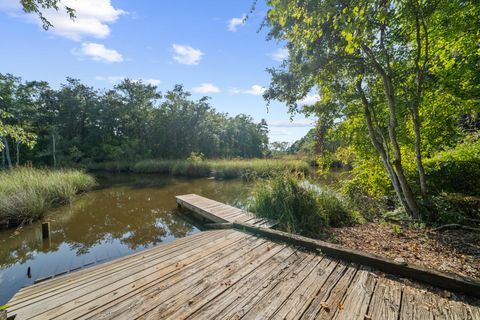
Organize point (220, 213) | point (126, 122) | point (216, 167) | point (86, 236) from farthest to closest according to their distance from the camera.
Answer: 1. point (126, 122)
2. point (216, 167)
3. point (220, 213)
4. point (86, 236)

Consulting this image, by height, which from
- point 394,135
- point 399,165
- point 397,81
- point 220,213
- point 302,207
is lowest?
point 220,213

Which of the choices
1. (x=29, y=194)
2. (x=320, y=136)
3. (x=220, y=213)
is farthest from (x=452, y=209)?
(x=29, y=194)

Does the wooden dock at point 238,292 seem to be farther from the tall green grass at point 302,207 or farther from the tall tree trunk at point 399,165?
the tall tree trunk at point 399,165

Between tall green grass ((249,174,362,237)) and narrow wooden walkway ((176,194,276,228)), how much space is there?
0.27 meters

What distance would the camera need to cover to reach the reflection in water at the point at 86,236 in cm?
326

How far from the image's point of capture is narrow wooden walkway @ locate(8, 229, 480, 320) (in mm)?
1457

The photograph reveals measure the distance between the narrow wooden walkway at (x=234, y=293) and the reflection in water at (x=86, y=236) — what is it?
1.61 m

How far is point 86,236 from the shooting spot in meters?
4.39

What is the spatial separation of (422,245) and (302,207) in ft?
5.36

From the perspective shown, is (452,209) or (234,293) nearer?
(234,293)

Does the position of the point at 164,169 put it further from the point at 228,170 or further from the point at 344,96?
the point at 344,96

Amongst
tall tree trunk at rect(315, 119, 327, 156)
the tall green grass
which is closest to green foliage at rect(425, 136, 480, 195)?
the tall green grass

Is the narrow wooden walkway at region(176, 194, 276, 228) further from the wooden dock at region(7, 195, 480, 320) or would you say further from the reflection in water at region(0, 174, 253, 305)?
the wooden dock at region(7, 195, 480, 320)

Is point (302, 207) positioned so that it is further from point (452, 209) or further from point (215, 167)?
point (215, 167)
